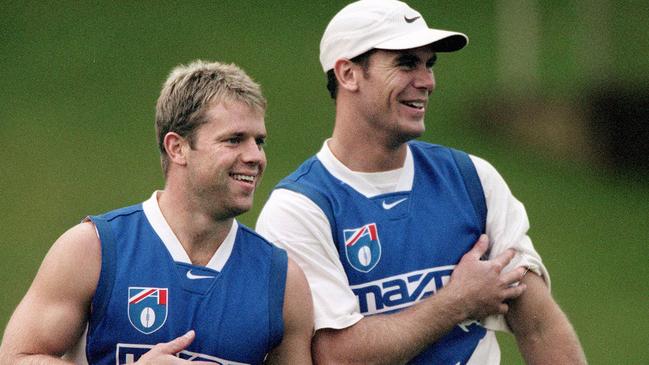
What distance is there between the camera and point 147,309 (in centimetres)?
607

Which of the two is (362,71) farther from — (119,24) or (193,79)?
(119,24)

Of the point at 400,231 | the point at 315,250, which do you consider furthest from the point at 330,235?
the point at 400,231

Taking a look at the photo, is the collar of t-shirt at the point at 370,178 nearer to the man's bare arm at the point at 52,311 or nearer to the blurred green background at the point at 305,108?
the man's bare arm at the point at 52,311

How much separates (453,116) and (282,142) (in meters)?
2.76

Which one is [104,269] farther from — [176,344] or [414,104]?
[414,104]

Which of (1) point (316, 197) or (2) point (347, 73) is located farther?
(2) point (347, 73)

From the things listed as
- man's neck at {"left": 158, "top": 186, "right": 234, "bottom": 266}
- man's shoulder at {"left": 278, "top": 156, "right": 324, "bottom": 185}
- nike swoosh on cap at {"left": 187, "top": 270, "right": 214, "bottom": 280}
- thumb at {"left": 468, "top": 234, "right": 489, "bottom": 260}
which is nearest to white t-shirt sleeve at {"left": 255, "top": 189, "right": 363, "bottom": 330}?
man's shoulder at {"left": 278, "top": 156, "right": 324, "bottom": 185}

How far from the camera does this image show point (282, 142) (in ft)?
68.8

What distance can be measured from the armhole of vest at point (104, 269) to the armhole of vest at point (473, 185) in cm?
171

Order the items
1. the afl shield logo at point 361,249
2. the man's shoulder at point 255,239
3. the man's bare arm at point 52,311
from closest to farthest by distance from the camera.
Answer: the man's bare arm at point 52,311
the man's shoulder at point 255,239
the afl shield logo at point 361,249

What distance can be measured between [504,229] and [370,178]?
640mm

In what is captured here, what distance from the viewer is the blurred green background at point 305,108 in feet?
61.6

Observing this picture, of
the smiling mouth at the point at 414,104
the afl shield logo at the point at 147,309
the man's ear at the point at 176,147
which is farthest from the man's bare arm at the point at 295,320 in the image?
the smiling mouth at the point at 414,104

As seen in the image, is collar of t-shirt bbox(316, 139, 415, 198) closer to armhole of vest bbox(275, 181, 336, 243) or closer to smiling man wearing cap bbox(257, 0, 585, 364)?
smiling man wearing cap bbox(257, 0, 585, 364)
